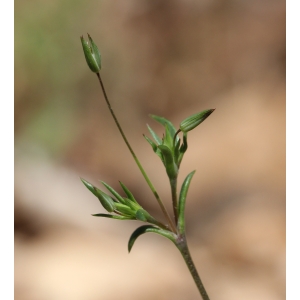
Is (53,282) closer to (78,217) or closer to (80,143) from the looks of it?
(78,217)

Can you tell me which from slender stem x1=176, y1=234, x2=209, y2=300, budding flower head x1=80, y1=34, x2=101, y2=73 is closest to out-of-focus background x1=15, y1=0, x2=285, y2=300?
slender stem x1=176, y1=234, x2=209, y2=300

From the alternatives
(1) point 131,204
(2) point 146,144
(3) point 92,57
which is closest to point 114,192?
(1) point 131,204

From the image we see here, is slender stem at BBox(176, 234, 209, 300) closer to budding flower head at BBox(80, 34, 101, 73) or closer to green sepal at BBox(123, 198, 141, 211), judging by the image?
green sepal at BBox(123, 198, 141, 211)

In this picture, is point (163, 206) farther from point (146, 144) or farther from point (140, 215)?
point (146, 144)

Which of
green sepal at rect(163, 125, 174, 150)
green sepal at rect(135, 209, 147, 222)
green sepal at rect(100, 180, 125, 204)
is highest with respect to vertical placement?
green sepal at rect(163, 125, 174, 150)

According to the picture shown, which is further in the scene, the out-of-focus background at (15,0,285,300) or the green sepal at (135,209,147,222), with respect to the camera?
the out-of-focus background at (15,0,285,300)

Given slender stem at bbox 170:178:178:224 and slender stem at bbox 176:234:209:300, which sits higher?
slender stem at bbox 170:178:178:224
